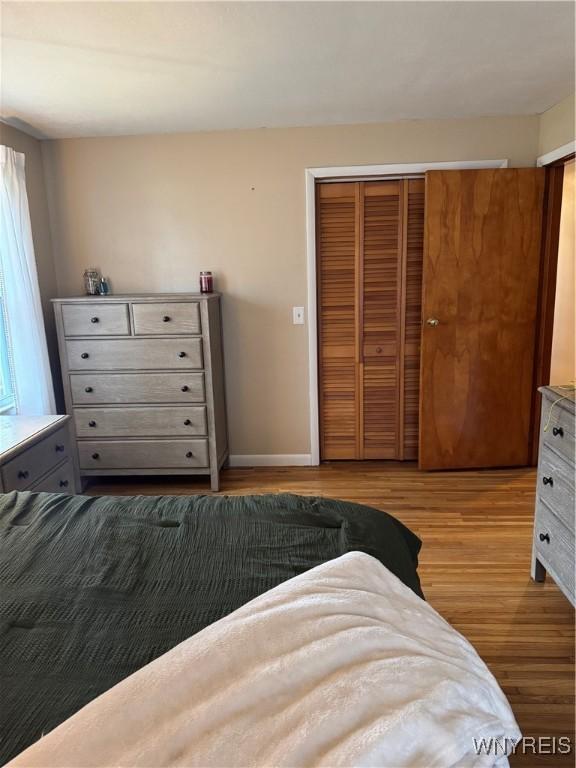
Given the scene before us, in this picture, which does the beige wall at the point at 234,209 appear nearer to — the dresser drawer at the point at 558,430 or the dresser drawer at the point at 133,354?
the dresser drawer at the point at 133,354

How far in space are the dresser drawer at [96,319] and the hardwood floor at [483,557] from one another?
1.06 meters

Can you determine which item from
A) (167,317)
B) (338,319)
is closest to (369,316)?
(338,319)

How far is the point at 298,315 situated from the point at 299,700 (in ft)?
9.58

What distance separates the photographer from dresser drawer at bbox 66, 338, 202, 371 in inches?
126

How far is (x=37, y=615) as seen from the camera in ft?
3.68

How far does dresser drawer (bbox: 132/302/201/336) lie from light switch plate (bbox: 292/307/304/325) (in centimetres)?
72

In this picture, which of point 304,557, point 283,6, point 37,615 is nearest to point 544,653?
point 304,557

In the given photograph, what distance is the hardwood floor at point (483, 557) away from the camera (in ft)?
5.73

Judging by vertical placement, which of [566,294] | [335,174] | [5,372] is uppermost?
[335,174]

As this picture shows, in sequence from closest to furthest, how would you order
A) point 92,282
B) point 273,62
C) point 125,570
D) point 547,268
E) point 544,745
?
point 125,570 < point 544,745 < point 273,62 < point 547,268 < point 92,282

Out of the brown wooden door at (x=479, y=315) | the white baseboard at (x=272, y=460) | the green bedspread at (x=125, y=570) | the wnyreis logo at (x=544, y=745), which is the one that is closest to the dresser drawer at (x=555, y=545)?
the wnyreis logo at (x=544, y=745)

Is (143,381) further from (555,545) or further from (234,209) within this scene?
(555,545)

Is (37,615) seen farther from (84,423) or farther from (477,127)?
(477,127)

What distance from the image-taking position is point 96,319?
3184mm
